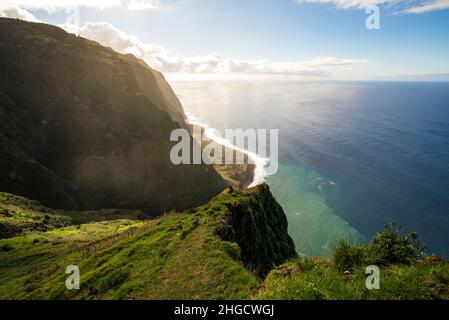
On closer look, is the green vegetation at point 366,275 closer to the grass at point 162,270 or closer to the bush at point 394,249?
the bush at point 394,249

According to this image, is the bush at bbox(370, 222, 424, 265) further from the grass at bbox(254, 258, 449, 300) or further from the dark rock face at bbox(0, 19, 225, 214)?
the dark rock face at bbox(0, 19, 225, 214)

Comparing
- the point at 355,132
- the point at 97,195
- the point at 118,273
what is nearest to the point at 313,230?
the point at 97,195

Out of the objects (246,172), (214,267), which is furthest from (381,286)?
(246,172)

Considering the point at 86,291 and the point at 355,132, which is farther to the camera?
the point at 355,132

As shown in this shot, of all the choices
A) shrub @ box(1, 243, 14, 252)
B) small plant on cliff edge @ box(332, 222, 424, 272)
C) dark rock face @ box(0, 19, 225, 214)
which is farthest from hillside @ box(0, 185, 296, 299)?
dark rock face @ box(0, 19, 225, 214)

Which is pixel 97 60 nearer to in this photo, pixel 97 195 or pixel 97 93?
pixel 97 93

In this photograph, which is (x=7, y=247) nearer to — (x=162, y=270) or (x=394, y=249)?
(x=162, y=270)

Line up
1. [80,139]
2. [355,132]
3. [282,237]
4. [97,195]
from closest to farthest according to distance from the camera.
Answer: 1. [282,237]
2. [97,195]
3. [80,139]
4. [355,132]

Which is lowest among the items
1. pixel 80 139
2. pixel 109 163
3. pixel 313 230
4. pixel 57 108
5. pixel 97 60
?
pixel 313 230
